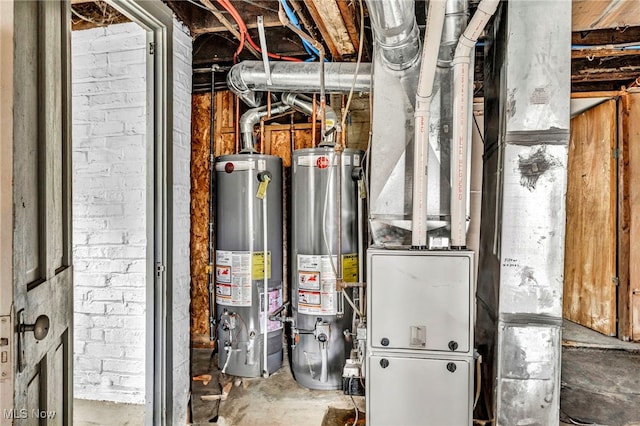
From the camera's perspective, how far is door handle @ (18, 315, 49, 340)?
0.69m

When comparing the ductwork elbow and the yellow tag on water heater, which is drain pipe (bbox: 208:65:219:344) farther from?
the yellow tag on water heater

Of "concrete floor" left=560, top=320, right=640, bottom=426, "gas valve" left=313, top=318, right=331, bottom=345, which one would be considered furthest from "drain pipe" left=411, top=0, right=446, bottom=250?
"concrete floor" left=560, top=320, right=640, bottom=426

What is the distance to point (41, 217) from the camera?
2.66 ft

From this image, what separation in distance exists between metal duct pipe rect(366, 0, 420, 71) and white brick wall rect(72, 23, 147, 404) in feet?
3.65

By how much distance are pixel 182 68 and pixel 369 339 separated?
1595 millimetres

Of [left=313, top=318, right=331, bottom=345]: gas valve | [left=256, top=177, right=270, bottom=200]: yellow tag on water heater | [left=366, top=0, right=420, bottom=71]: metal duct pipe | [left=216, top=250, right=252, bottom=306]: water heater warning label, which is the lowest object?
[left=313, top=318, right=331, bottom=345]: gas valve

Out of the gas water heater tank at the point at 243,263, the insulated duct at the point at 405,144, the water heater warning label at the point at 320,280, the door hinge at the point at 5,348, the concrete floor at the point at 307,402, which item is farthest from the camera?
the gas water heater tank at the point at 243,263

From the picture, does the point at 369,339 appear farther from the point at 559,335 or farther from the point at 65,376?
the point at 65,376

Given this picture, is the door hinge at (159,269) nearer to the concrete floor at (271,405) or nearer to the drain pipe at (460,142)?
the concrete floor at (271,405)

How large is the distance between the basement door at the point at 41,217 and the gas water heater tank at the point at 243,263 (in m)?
1.43

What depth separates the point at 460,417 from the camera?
58.4 inches

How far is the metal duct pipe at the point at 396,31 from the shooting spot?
1337 millimetres

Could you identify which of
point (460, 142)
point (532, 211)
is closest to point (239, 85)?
point (460, 142)

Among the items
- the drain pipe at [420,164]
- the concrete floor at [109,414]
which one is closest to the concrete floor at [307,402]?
the concrete floor at [109,414]
